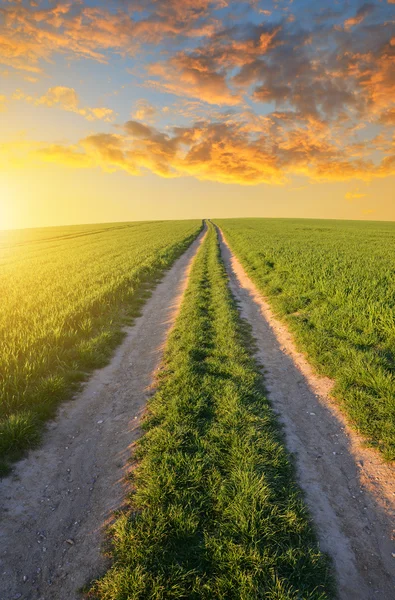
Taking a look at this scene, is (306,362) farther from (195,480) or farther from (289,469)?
(195,480)

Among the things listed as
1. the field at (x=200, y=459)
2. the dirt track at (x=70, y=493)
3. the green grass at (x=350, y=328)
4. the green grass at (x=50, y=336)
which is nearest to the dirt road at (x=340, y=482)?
the field at (x=200, y=459)

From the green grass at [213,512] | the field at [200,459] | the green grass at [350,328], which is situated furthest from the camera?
the green grass at [350,328]

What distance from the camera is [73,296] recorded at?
12.6m

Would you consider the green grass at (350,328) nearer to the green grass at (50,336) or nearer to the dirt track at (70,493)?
the dirt track at (70,493)

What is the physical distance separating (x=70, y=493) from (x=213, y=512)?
2.12 m

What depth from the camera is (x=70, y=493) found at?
13.9 ft

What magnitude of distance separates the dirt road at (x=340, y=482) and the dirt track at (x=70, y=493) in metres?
2.73

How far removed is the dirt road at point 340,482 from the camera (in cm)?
324

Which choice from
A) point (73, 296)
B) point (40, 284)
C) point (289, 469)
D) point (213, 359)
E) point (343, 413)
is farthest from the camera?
A: point (40, 284)

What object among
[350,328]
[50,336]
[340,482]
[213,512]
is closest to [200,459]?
[213,512]

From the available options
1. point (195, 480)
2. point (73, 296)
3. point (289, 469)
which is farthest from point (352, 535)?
point (73, 296)

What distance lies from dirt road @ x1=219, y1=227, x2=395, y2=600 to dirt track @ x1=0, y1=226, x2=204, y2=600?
2.73m

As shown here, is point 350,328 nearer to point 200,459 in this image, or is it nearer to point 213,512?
point 200,459

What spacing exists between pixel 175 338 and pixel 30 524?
6.02m
